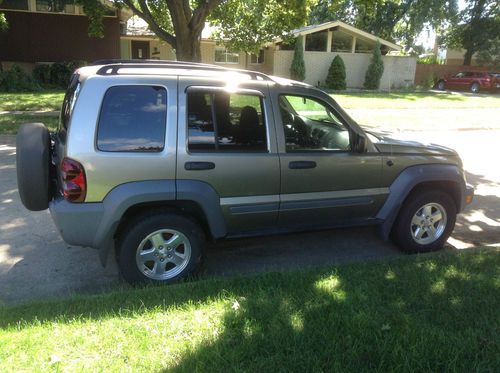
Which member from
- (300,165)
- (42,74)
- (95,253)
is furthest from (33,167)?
(42,74)

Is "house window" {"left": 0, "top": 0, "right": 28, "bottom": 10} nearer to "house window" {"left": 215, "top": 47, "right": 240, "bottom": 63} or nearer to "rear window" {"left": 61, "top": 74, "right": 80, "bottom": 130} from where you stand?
"house window" {"left": 215, "top": 47, "right": 240, "bottom": 63}

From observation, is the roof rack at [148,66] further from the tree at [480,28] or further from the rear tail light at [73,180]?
the tree at [480,28]

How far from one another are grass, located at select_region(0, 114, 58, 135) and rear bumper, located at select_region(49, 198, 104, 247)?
336 inches

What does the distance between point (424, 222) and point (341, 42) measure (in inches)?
1174

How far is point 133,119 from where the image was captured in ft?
12.7

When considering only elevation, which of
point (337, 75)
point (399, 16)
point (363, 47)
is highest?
point (399, 16)

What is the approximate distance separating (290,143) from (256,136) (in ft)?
1.14

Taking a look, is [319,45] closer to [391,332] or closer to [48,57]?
A: [48,57]

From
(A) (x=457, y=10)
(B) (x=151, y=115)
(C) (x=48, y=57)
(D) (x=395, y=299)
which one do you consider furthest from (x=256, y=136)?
(A) (x=457, y=10)

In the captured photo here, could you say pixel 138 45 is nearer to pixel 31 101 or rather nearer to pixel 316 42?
pixel 316 42

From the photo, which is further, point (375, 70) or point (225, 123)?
point (375, 70)

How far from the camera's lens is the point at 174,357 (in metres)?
2.88

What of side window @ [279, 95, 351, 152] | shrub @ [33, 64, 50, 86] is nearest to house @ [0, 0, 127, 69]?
shrub @ [33, 64, 50, 86]

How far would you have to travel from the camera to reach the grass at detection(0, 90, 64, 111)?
15.2 metres
